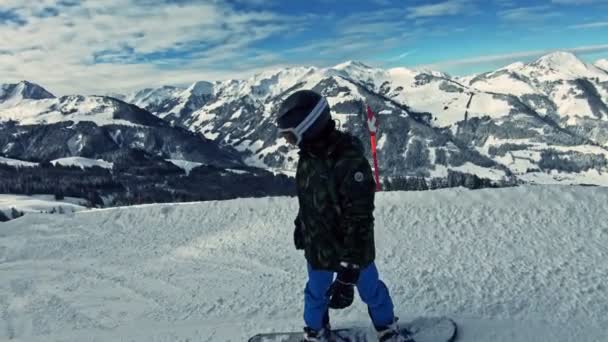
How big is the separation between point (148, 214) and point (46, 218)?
3680 mm

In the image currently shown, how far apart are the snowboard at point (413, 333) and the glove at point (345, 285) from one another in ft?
4.91

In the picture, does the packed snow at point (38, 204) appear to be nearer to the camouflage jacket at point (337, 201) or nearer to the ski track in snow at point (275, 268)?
the ski track in snow at point (275, 268)

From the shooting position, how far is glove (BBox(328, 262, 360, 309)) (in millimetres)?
4957

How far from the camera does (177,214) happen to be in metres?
16.6

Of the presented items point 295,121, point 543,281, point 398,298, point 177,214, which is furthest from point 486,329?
point 177,214

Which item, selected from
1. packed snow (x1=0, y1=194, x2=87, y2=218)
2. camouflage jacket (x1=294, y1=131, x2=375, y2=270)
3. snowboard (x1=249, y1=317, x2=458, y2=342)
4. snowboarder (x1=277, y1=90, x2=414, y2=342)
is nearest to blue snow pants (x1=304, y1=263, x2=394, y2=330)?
snowboarder (x1=277, y1=90, x2=414, y2=342)

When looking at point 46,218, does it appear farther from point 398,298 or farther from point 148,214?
point 398,298

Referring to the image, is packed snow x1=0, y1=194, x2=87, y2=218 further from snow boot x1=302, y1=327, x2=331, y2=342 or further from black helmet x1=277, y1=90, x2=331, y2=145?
black helmet x1=277, y1=90, x2=331, y2=145

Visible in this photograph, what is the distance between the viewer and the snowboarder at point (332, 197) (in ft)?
15.9

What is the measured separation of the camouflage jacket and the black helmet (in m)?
0.19

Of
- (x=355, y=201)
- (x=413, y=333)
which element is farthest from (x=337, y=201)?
(x=413, y=333)

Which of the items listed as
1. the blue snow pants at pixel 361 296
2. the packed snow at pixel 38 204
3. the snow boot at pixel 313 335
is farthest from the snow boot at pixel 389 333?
the packed snow at pixel 38 204

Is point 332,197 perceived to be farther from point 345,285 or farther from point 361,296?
point 361,296

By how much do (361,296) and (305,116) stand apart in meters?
2.36
